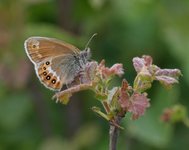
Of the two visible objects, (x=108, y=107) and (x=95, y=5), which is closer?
(x=108, y=107)

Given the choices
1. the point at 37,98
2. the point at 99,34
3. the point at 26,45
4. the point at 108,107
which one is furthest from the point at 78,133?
the point at 108,107

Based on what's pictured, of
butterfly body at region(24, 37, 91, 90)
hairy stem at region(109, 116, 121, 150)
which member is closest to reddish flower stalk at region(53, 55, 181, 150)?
hairy stem at region(109, 116, 121, 150)

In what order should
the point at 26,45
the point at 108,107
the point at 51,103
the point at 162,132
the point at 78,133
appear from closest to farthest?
the point at 108,107
the point at 26,45
the point at 162,132
the point at 78,133
the point at 51,103

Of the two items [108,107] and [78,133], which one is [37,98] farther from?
[108,107]

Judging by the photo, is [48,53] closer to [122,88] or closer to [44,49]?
[44,49]

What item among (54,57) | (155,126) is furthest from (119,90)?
(155,126)

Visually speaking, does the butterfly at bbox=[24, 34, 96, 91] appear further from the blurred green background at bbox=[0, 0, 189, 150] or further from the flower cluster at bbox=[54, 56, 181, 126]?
the blurred green background at bbox=[0, 0, 189, 150]

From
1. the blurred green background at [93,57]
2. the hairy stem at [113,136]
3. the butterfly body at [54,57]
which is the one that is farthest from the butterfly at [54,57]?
the blurred green background at [93,57]

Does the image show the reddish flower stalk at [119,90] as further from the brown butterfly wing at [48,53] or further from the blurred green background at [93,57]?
the blurred green background at [93,57]
